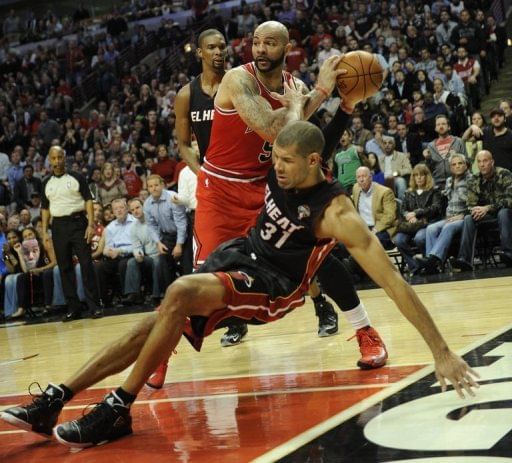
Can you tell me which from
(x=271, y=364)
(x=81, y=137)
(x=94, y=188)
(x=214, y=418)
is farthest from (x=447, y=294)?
(x=81, y=137)

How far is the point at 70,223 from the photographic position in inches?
385

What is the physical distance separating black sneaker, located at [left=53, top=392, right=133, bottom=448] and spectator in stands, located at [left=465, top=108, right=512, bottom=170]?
702 centimetres

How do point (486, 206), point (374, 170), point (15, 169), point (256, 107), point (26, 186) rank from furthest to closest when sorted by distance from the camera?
1. point (15, 169)
2. point (26, 186)
3. point (374, 170)
4. point (486, 206)
5. point (256, 107)

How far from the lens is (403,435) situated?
3.17 meters

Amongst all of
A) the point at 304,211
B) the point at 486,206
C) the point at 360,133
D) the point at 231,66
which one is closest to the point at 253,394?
the point at 304,211

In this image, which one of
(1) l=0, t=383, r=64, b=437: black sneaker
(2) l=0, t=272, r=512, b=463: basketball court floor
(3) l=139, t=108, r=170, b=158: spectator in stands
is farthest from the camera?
(3) l=139, t=108, r=170, b=158: spectator in stands

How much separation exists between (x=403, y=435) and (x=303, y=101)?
1.84 m

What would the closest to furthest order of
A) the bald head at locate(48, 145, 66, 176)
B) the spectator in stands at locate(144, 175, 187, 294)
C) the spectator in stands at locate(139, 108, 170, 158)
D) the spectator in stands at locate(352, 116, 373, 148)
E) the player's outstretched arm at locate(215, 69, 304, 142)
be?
the player's outstretched arm at locate(215, 69, 304, 142) < the bald head at locate(48, 145, 66, 176) < the spectator in stands at locate(144, 175, 187, 294) < the spectator in stands at locate(352, 116, 373, 148) < the spectator in stands at locate(139, 108, 170, 158)

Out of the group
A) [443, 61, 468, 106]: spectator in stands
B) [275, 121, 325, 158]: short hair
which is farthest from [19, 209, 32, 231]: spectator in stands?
[275, 121, 325, 158]: short hair

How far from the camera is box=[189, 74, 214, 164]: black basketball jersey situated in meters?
5.74

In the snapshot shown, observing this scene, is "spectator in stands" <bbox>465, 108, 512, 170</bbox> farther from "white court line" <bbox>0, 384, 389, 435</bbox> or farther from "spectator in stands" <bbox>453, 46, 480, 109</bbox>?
"white court line" <bbox>0, 384, 389, 435</bbox>

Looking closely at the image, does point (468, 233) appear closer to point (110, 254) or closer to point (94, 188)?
point (110, 254)

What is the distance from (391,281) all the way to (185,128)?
2.67 m

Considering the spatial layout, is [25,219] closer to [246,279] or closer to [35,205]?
[35,205]
